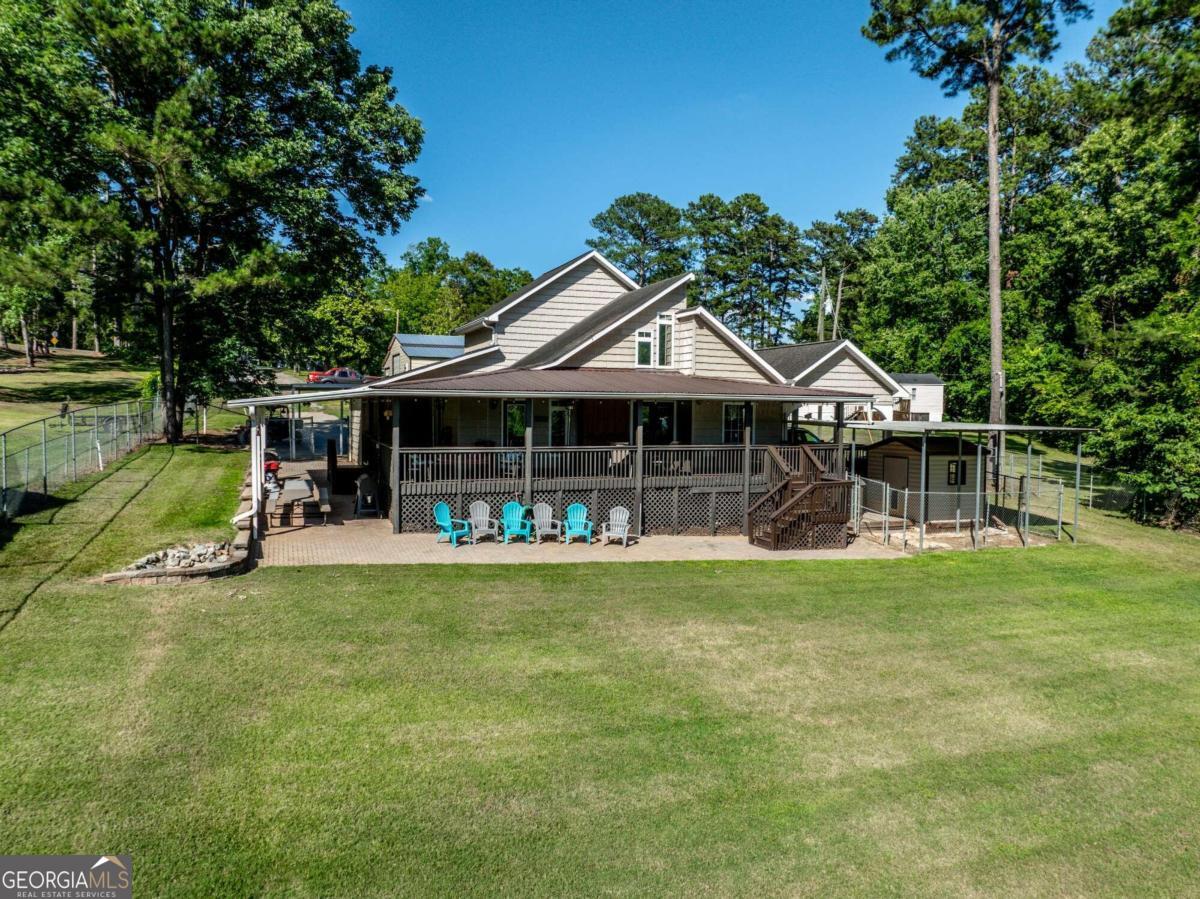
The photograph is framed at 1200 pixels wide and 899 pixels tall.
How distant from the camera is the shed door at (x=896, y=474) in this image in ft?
61.4

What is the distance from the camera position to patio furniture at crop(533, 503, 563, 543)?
15.5 m

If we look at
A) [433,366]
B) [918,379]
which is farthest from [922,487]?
[918,379]

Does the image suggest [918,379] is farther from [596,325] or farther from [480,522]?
[480,522]

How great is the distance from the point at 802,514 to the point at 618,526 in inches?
168

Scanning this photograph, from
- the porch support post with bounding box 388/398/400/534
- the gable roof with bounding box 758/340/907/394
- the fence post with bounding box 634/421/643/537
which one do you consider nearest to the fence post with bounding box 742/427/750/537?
the fence post with bounding box 634/421/643/537

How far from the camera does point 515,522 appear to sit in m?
15.4

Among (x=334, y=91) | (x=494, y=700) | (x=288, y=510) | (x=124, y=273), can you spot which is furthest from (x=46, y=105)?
(x=494, y=700)

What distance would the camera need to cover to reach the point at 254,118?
23.9 metres

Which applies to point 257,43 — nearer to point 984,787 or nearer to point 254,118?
point 254,118

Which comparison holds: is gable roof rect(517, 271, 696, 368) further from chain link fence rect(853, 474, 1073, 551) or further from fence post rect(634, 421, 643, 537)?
chain link fence rect(853, 474, 1073, 551)

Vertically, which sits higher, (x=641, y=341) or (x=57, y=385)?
(x=641, y=341)

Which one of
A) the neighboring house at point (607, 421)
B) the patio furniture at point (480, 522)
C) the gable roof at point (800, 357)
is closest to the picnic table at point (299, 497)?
the neighboring house at point (607, 421)

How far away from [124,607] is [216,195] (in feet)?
53.9

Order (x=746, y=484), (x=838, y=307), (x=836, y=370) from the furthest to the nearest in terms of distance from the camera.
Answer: (x=838, y=307) → (x=836, y=370) → (x=746, y=484)
